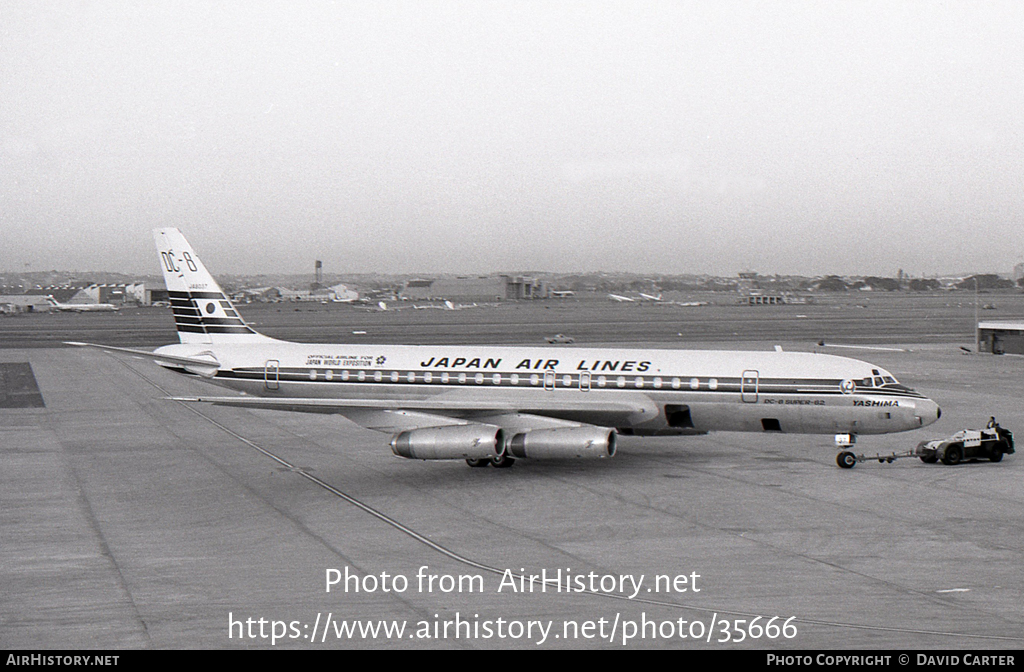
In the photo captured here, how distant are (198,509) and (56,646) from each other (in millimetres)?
10350

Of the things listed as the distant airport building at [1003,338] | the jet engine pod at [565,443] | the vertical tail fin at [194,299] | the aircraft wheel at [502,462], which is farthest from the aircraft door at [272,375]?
the distant airport building at [1003,338]

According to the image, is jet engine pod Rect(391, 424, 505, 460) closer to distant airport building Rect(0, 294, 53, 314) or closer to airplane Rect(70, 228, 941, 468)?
airplane Rect(70, 228, 941, 468)

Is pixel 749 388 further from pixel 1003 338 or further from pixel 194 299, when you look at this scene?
pixel 1003 338

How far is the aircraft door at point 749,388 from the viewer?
29.7 meters

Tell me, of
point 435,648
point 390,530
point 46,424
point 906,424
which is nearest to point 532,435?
point 390,530

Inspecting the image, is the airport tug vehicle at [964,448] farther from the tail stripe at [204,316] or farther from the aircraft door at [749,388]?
the tail stripe at [204,316]

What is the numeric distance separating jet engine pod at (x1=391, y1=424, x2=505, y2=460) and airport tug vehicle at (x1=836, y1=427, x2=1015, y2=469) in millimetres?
10323

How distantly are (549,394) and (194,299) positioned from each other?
45.1 feet

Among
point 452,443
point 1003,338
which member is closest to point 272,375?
point 452,443

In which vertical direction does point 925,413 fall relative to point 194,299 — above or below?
below

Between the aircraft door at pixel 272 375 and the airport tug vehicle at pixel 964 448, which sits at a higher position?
the aircraft door at pixel 272 375

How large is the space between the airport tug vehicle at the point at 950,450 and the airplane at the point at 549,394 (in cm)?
66

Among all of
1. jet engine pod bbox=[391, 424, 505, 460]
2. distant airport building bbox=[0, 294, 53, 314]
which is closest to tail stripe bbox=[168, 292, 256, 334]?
jet engine pod bbox=[391, 424, 505, 460]

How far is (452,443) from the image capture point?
89.0ft
